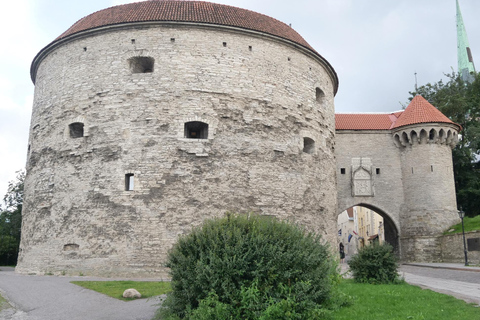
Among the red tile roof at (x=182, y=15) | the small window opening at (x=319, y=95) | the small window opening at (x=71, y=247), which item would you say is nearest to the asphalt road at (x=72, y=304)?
the small window opening at (x=71, y=247)

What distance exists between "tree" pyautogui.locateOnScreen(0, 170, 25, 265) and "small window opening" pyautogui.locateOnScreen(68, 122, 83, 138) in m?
12.2

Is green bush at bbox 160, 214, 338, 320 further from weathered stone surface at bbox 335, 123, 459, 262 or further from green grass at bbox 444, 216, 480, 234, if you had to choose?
weathered stone surface at bbox 335, 123, 459, 262

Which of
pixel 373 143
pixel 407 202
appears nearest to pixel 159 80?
pixel 373 143

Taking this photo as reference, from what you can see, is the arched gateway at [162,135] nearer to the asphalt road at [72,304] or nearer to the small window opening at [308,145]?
the small window opening at [308,145]

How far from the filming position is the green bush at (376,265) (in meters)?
8.86

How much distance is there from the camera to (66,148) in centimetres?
1317

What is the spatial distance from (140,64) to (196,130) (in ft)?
8.88

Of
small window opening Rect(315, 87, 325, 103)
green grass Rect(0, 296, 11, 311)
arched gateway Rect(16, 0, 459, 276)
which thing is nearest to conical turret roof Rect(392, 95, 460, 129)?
small window opening Rect(315, 87, 325, 103)

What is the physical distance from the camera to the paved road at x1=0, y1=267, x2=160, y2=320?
5988mm

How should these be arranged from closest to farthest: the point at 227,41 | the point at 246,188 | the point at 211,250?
the point at 211,250
the point at 246,188
the point at 227,41

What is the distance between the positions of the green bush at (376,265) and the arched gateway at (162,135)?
4128 millimetres

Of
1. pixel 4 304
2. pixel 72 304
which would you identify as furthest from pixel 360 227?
pixel 4 304

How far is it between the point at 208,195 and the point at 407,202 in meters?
11.1

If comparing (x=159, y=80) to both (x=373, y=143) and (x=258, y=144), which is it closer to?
(x=258, y=144)
